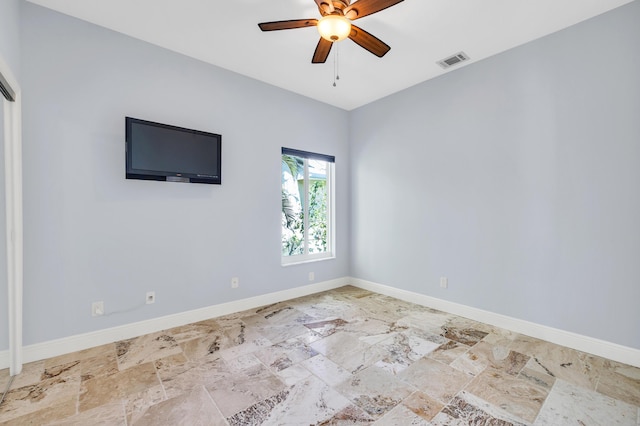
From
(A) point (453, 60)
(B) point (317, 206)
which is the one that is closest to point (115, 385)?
(B) point (317, 206)

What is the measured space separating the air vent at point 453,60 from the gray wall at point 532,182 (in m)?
0.18

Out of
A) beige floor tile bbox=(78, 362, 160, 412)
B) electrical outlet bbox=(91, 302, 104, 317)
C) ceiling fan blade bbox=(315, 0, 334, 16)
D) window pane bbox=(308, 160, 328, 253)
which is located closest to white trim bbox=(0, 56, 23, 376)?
electrical outlet bbox=(91, 302, 104, 317)

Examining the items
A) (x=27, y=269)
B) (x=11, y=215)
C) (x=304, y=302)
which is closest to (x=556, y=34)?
(x=304, y=302)

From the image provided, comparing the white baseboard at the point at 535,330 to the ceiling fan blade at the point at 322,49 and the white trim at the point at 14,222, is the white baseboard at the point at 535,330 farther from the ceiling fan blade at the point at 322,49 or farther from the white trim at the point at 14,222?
the white trim at the point at 14,222

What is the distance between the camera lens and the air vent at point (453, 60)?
3014 mm

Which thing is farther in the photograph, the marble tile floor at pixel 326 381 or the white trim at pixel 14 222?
the white trim at pixel 14 222

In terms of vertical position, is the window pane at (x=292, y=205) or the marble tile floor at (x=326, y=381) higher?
the window pane at (x=292, y=205)

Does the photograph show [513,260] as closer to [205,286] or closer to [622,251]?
[622,251]

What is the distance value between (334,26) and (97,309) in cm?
305

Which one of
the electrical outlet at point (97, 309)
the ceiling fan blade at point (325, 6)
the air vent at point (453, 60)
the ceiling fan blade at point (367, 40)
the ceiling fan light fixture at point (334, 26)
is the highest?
the air vent at point (453, 60)

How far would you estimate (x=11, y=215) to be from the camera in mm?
2111

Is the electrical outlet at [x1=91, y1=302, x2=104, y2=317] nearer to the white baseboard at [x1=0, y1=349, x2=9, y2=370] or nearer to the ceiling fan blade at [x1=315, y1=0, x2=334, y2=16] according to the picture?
the white baseboard at [x1=0, y1=349, x2=9, y2=370]

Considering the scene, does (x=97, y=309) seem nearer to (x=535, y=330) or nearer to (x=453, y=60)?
(x=535, y=330)

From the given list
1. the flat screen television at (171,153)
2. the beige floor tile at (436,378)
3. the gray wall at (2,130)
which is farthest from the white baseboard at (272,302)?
the flat screen television at (171,153)
